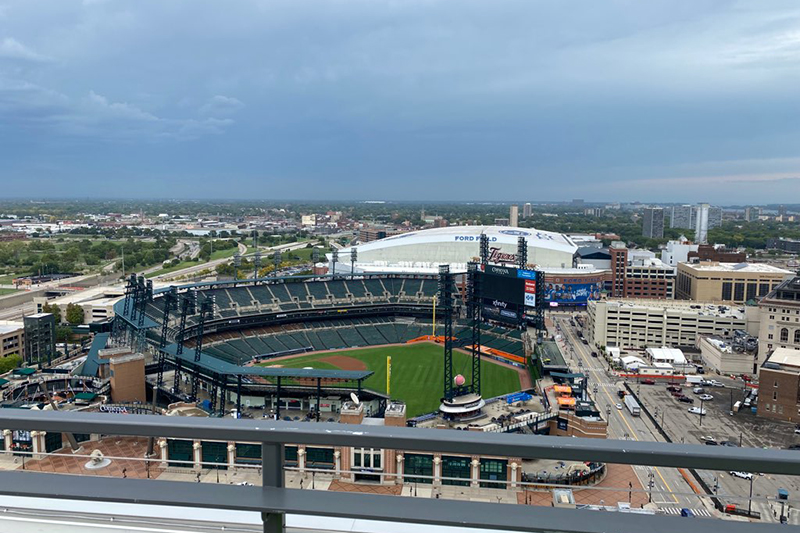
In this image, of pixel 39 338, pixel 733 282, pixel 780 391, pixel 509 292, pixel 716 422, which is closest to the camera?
pixel 716 422

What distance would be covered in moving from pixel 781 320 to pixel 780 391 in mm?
7677

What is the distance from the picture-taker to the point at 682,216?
140000 millimetres

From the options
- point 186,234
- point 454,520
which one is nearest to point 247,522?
point 454,520

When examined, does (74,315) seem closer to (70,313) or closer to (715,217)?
(70,313)

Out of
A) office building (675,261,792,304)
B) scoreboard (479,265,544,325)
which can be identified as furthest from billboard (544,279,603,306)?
scoreboard (479,265,544,325)

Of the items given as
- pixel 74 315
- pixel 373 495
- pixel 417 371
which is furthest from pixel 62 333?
pixel 373 495

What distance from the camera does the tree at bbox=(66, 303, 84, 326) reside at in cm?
3731

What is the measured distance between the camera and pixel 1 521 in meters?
1.90

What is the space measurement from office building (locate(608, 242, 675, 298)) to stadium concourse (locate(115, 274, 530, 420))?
18275 mm

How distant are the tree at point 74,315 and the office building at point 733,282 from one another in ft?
158

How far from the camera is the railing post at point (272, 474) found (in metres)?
1.74

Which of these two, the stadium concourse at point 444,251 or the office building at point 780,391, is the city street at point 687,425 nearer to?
the office building at point 780,391

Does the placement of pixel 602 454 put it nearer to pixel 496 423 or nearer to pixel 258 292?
pixel 496 423

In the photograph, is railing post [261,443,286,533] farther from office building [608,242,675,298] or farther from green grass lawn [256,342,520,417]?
office building [608,242,675,298]
